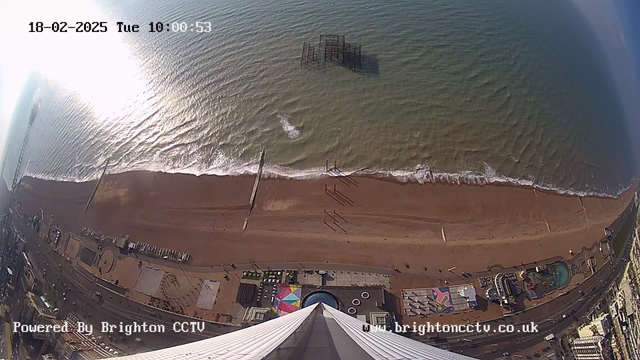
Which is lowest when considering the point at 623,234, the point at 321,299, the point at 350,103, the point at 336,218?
the point at 321,299

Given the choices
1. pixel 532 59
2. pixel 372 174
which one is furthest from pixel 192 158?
pixel 532 59

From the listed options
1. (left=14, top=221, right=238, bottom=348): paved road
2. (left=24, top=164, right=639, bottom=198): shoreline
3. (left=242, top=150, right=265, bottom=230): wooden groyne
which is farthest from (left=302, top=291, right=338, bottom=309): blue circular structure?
(left=24, top=164, right=639, bottom=198): shoreline

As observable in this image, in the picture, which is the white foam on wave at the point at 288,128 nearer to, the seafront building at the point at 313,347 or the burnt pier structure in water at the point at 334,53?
the burnt pier structure in water at the point at 334,53

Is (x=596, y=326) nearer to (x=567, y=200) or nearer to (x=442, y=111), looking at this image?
(x=567, y=200)

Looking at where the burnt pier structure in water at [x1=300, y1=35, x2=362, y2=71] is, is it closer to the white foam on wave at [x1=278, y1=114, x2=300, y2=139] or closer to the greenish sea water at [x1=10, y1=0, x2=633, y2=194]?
the greenish sea water at [x1=10, y1=0, x2=633, y2=194]

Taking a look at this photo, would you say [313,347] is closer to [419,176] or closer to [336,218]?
[336,218]

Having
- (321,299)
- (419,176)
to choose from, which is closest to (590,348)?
(419,176)
